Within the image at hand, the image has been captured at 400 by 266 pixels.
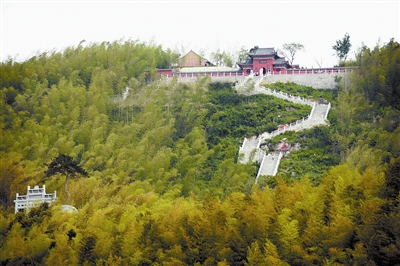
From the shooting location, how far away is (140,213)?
2373 cm

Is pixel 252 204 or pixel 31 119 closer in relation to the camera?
pixel 252 204

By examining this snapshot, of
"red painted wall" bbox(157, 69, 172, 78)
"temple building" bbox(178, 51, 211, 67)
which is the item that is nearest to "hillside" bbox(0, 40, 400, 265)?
"red painted wall" bbox(157, 69, 172, 78)

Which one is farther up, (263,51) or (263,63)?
(263,51)

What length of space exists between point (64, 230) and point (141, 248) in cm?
249

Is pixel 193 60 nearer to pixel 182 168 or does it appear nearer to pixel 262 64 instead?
pixel 262 64

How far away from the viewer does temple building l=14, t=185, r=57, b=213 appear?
24.9 meters

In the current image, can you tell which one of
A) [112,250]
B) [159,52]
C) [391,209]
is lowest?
[112,250]

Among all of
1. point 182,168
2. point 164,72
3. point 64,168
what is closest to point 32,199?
point 64,168

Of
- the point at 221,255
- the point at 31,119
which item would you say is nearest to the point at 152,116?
the point at 31,119

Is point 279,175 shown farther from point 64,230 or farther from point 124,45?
point 124,45

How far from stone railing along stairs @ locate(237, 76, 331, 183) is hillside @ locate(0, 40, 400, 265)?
1.38 ft

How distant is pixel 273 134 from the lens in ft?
107

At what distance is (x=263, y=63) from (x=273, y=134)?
7796mm

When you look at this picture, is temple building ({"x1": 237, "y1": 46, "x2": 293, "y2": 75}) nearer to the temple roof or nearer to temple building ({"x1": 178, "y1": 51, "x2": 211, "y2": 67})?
the temple roof
